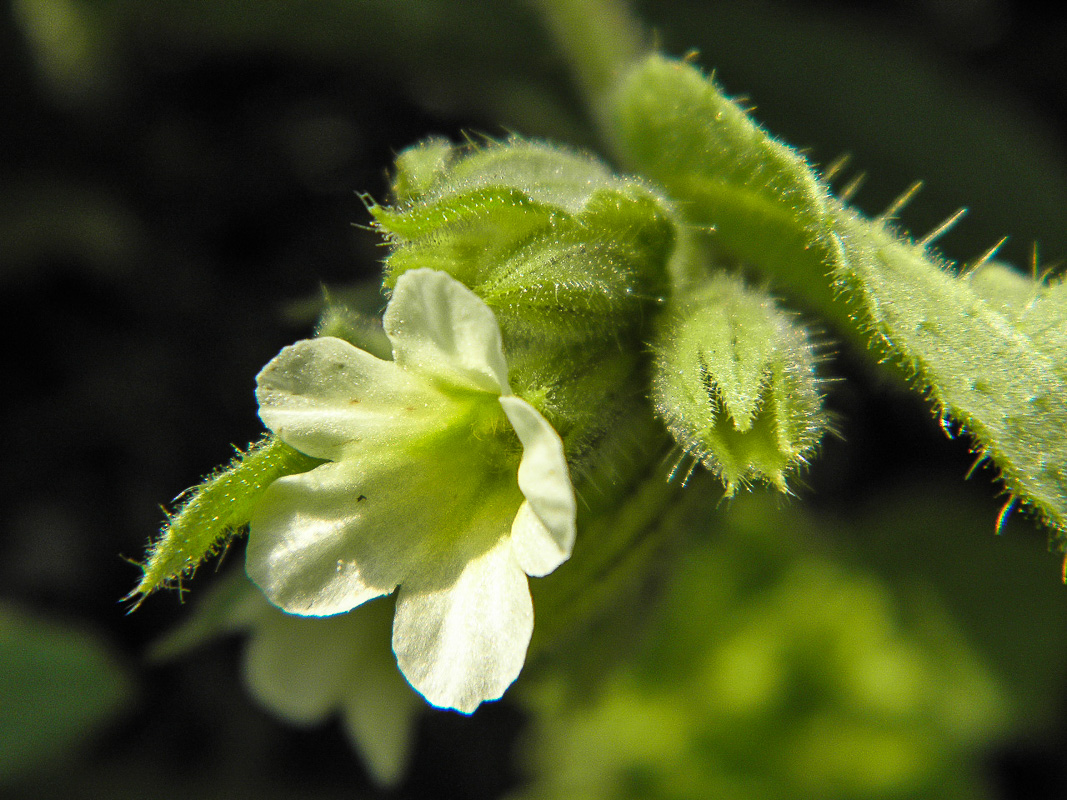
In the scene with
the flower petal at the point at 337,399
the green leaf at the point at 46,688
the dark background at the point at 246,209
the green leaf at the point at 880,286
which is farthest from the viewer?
the dark background at the point at 246,209

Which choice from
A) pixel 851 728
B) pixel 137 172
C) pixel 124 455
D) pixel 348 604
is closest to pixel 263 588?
pixel 348 604

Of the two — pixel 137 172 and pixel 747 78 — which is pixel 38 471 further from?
pixel 747 78

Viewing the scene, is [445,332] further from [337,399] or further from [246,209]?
[246,209]

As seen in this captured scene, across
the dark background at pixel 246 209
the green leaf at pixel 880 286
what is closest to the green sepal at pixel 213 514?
the green leaf at pixel 880 286

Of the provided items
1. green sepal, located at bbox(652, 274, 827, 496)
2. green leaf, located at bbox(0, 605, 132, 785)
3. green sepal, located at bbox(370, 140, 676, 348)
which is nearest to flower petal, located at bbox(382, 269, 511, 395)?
green sepal, located at bbox(370, 140, 676, 348)

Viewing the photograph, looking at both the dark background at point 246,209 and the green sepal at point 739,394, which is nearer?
the green sepal at point 739,394

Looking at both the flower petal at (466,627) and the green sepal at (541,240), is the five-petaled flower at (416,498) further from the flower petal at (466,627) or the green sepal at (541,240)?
the green sepal at (541,240)

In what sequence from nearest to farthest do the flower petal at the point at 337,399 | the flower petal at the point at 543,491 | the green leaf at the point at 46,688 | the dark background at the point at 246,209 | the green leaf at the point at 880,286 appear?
1. the flower petal at the point at 543,491
2. the flower petal at the point at 337,399
3. the green leaf at the point at 880,286
4. the green leaf at the point at 46,688
5. the dark background at the point at 246,209
